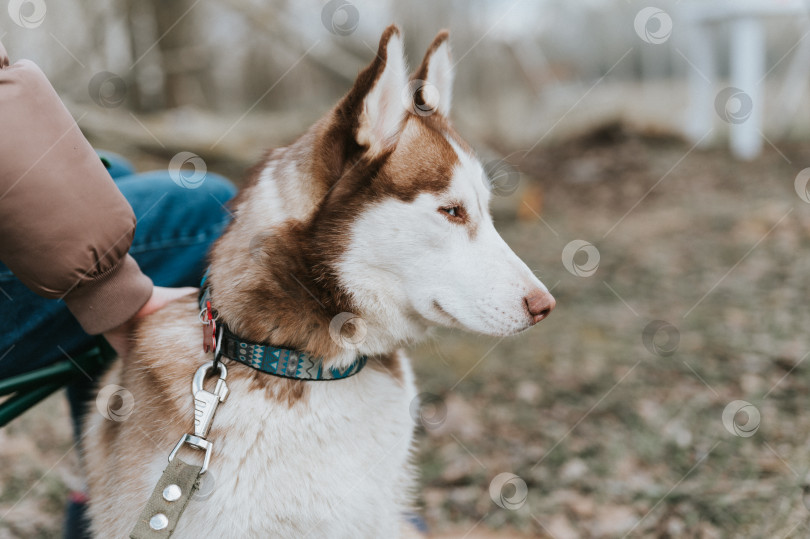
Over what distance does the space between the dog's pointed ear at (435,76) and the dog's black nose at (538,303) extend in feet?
2.41

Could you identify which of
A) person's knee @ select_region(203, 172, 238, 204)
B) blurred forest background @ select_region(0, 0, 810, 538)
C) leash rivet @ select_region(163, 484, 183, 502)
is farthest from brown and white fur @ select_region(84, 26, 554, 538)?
person's knee @ select_region(203, 172, 238, 204)

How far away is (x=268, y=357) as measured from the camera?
1.78m

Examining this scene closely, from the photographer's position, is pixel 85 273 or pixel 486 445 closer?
pixel 85 273

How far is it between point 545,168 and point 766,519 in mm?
8270

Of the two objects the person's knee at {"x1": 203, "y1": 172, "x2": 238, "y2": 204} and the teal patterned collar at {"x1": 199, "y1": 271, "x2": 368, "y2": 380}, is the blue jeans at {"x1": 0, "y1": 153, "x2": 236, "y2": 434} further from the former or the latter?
the teal patterned collar at {"x1": 199, "y1": 271, "x2": 368, "y2": 380}

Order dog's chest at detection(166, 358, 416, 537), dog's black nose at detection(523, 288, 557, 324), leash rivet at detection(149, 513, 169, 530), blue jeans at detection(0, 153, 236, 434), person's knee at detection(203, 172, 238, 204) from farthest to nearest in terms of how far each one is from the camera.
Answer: person's knee at detection(203, 172, 238, 204)
blue jeans at detection(0, 153, 236, 434)
dog's black nose at detection(523, 288, 557, 324)
dog's chest at detection(166, 358, 416, 537)
leash rivet at detection(149, 513, 169, 530)

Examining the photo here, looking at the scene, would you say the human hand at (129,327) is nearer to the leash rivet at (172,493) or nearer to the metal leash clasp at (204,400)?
the metal leash clasp at (204,400)

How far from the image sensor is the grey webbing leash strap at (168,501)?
159cm

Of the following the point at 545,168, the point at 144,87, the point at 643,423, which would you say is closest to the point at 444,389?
the point at 643,423

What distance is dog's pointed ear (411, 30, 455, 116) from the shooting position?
7.04 feet

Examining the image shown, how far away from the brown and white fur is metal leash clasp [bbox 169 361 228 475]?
0.05 m

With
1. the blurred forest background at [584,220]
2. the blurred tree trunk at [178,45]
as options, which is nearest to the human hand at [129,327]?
the blurred forest background at [584,220]

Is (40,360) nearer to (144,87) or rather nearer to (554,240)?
(554,240)

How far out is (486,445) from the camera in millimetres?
3670
